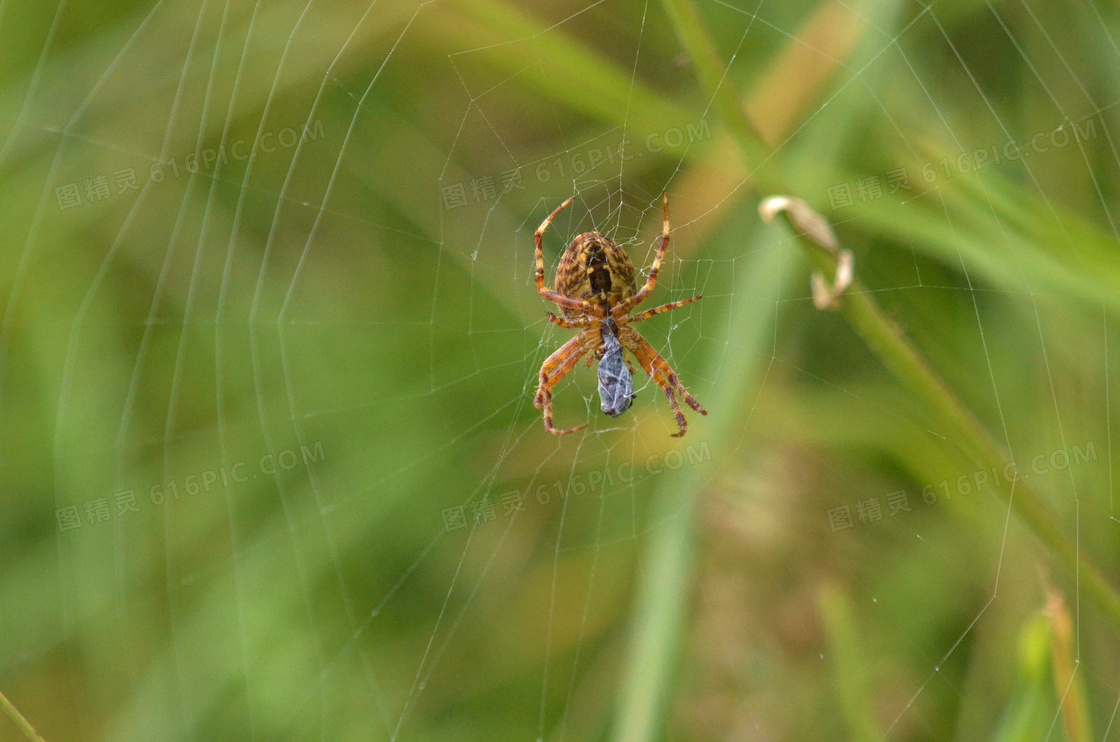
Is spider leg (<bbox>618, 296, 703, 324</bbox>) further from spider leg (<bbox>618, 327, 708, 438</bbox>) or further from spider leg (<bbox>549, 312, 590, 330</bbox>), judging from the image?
spider leg (<bbox>549, 312, 590, 330</bbox>)

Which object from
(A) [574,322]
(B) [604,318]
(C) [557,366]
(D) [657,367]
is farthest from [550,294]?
(D) [657,367]

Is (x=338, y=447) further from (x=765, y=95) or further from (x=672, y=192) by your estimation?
(x=765, y=95)

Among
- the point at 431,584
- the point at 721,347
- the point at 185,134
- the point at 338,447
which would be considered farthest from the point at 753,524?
the point at 185,134

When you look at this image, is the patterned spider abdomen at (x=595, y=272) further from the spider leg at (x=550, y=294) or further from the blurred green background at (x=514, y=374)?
the blurred green background at (x=514, y=374)

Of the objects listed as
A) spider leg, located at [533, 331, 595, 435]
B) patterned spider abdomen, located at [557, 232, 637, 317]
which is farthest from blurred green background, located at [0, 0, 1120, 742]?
patterned spider abdomen, located at [557, 232, 637, 317]

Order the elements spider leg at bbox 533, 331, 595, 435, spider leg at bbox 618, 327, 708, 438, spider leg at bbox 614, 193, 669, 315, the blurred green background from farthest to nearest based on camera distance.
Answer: spider leg at bbox 533, 331, 595, 435 < spider leg at bbox 618, 327, 708, 438 < spider leg at bbox 614, 193, 669, 315 < the blurred green background

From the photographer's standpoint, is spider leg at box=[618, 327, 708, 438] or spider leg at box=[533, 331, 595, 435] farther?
spider leg at box=[533, 331, 595, 435]

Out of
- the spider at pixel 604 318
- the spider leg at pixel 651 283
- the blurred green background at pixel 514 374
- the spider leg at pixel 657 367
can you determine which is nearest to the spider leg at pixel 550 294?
the spider at pixel 604 318

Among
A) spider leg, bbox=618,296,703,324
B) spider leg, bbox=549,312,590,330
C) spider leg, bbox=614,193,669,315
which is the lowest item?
spider leg, bbox=618,296,703,324

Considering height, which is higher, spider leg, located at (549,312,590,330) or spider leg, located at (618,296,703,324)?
spider leg, located at (549,312,590,330)
